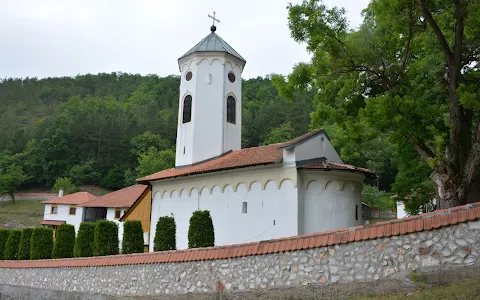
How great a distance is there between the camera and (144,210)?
1875 centimetres

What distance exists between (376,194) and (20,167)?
164ft

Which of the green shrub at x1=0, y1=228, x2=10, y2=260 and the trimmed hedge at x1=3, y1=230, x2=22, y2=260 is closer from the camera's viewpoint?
the trimmed hedge at x1=3, y1=230, x2=22, y2=260

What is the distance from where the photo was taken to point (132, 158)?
63.8 meters

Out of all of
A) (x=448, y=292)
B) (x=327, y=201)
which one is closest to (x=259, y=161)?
(x=327, y=201)

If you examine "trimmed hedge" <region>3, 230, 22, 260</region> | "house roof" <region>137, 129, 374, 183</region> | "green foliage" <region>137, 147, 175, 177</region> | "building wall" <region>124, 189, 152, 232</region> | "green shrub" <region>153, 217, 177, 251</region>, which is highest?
"green foliage" <region>137, 147, 175, 177</region>

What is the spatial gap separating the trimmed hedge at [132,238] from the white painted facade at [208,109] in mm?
5690

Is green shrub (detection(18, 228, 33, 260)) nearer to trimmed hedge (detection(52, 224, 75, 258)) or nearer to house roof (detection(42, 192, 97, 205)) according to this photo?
trimmed hedge (detection(52, 224, 75, 258))

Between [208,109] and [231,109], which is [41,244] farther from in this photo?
[231,109]

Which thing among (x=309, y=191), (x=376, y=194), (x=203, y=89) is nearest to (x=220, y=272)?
(x=309, y=191)

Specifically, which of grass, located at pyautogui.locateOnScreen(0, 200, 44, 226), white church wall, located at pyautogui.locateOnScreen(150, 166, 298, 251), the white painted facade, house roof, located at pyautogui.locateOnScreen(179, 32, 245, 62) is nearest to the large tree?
white church wall, located at pyautogui.locateOnScreen(150, 166, 298, 251)

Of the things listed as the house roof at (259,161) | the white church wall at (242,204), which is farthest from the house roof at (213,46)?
the white church wall at (242,204)

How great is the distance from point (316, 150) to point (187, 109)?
748cm

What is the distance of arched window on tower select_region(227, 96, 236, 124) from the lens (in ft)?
62.7

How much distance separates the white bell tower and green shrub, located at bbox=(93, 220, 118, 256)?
5.55 metres
